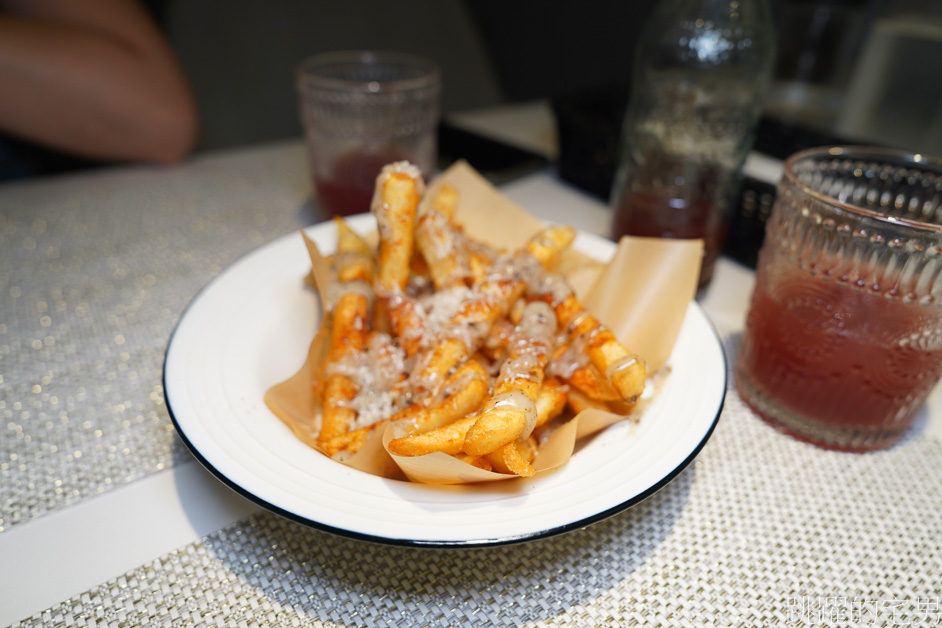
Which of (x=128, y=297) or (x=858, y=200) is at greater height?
(x=858, y=200)

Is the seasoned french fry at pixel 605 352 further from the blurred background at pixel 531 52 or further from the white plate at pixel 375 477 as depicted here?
the blurred background at pixel 531 52

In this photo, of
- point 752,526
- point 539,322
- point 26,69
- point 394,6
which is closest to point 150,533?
point 539,322

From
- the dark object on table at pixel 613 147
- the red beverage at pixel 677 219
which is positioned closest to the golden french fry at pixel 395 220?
the red beverage at pixel 677 219

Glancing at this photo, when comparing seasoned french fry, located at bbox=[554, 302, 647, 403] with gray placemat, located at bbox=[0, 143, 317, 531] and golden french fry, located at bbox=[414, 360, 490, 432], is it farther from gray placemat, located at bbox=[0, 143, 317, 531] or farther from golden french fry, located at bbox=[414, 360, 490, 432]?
gray placemat, located at bbox=[0, 143, 317, 531]

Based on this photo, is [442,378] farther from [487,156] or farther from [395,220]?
[487,156]

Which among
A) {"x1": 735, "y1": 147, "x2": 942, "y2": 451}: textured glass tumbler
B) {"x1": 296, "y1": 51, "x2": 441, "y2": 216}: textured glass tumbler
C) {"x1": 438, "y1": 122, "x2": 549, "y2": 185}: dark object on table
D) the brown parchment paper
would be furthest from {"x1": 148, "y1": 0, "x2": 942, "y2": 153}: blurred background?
the brown parchment paper

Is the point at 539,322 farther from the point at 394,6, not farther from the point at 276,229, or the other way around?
the point at 394,6

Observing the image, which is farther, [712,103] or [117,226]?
[117,226]
